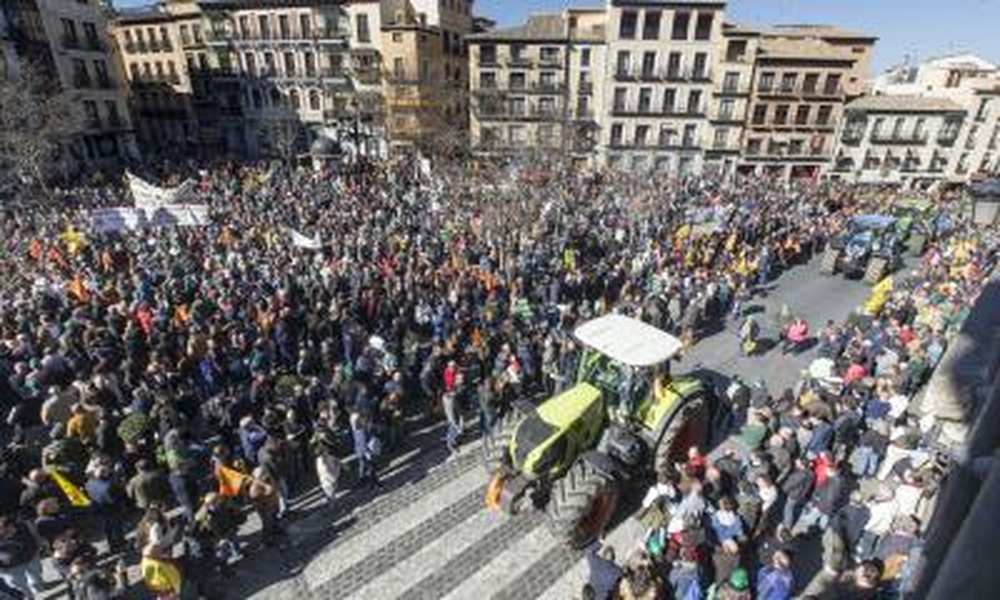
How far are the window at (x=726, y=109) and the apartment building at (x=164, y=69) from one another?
41.2 metres

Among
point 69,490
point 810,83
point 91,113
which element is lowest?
point 69,490

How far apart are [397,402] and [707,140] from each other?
39.0 meters

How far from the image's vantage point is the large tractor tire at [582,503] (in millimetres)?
8539

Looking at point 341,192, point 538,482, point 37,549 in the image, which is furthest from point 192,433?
point 341,192

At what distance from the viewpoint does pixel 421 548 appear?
9297mm

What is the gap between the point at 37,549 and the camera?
26.0 feet

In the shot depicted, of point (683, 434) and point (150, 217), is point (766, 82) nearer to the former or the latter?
point (683, 434)

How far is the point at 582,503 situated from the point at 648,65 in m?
40.1

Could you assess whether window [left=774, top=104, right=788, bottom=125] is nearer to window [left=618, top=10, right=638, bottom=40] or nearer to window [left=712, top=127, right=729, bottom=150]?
window [left=712, top=127, right=729, bottom=150]

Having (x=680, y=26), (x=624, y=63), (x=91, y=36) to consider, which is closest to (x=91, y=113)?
(x=91, y=36)

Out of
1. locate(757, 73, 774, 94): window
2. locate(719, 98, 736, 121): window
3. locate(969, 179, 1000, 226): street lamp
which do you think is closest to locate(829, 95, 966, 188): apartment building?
locate(757, 73, 774, 94): window

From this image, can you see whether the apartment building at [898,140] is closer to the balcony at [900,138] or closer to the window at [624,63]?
the balcony at [900,138]

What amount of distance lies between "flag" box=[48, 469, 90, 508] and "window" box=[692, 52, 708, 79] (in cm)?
4303

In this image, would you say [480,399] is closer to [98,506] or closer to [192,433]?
[192,433]
